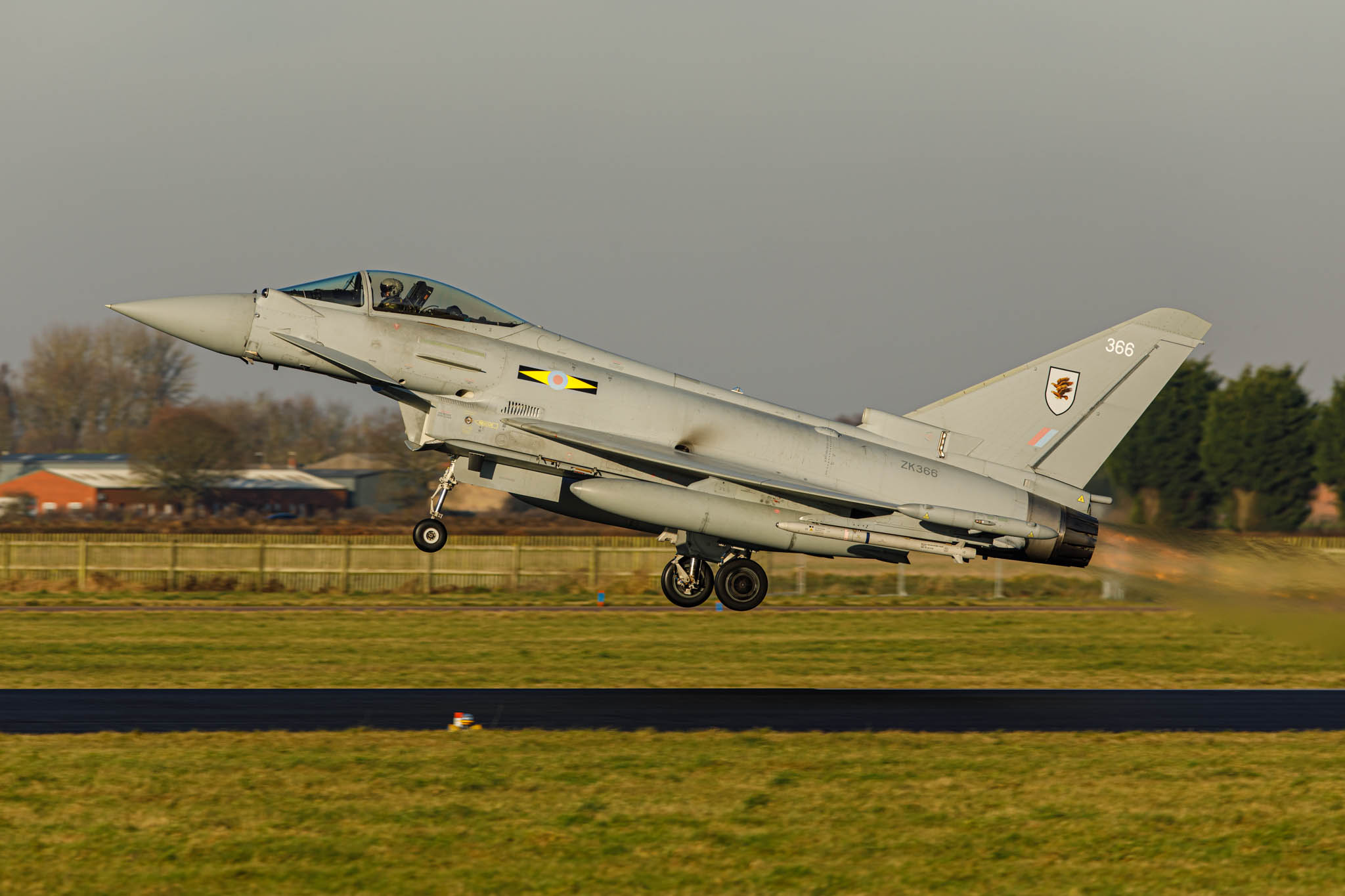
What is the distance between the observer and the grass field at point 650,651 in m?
24.9

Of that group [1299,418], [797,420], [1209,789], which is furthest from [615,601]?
[1299,418]

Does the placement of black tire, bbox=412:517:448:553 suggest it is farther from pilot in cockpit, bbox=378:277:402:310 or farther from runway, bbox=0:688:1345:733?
pilot in cockpit, bbox=378:277:402:310

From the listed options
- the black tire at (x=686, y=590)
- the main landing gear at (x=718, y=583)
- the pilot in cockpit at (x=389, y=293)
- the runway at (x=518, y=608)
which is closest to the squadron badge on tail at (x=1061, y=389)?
the main landing gear at (x=718, y=583)

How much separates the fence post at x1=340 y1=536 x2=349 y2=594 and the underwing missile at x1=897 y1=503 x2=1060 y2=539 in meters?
29.0

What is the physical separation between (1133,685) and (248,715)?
16.8 m

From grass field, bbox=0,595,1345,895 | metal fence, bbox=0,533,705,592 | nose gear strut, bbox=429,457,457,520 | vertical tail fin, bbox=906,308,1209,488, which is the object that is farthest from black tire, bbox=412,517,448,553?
metal fence, bbox=0,533,705,592

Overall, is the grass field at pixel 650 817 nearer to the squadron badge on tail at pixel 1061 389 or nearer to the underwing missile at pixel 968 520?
the underwing missile at pixel 968 520

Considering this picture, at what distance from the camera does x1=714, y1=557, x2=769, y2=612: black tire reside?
2162cm

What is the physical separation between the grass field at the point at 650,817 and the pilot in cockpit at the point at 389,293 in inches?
257

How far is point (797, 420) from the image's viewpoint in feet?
70.9

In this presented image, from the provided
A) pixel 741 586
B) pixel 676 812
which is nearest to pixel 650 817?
pixel 676 812

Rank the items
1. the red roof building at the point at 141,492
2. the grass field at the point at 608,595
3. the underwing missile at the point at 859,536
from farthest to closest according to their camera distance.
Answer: the red roof building at the point at 141,492
the grass field at the point at 608,595
the underwing missile at the point at 859,536

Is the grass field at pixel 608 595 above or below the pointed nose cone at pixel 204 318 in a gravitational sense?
below

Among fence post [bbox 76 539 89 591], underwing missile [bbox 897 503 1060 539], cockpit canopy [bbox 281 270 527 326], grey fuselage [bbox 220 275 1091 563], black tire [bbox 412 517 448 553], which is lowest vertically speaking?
fence post [bbox 76 539 89 591]
